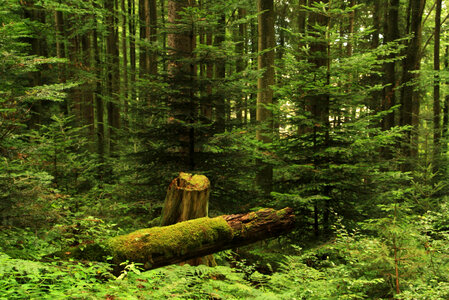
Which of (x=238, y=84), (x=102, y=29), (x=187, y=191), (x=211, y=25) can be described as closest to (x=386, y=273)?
(x=187, y=191)

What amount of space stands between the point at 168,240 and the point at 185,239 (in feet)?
0.72

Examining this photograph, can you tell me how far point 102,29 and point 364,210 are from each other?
1345cm

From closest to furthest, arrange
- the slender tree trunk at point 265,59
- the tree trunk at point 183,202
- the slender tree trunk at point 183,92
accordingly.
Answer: the tree trunk at point 183,202 < the slender tree trunk at point 183,92 < the slender tree trunk at point 265,59

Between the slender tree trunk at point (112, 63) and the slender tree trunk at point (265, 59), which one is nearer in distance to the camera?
the slender tree trunk at point (265, 59)

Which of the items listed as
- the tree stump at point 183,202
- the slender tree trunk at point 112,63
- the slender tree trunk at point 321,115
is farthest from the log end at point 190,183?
the slender tree trunk at point 112,63

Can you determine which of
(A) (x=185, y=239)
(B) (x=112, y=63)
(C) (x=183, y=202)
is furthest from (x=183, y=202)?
(B) (x=112, y=63)

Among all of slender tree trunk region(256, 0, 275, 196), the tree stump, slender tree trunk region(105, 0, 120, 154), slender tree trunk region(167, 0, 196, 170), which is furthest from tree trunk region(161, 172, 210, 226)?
slender tree trunk region(105, 0, 120, 154)

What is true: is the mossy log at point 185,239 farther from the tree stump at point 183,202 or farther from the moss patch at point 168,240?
the tree stump at point 183,202

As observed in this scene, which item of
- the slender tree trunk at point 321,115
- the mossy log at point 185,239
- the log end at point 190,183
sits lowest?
the mossy log at point 185,239

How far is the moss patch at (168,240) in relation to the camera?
10.8 ft

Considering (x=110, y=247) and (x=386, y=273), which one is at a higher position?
(x=110, y=247)

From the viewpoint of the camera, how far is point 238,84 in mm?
6910

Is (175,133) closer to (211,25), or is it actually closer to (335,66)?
(211,25)

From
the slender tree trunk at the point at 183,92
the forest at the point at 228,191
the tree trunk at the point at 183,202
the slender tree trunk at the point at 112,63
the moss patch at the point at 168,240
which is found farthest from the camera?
the slender tree trunk at the point at 112,63
